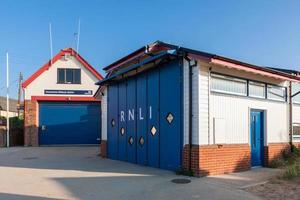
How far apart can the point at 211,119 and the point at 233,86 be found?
5.66 feet

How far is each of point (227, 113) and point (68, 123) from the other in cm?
1863

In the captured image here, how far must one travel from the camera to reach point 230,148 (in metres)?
11.7

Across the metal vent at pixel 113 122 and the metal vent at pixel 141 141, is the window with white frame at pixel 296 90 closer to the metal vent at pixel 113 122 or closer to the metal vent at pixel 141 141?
the metal vent at pixel 141 141

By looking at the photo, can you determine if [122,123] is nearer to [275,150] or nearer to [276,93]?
[275,150]

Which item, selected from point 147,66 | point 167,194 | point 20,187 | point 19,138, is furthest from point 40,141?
point 167,194

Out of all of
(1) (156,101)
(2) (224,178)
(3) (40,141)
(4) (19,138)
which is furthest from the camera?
(4) (19,138)

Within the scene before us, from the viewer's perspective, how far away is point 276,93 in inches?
556

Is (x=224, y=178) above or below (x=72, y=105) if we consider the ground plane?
below

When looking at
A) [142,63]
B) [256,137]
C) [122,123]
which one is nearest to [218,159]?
[256,137]

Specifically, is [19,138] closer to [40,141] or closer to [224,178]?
[40,141]

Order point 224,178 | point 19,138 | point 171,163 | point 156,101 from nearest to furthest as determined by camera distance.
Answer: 1. point 224,178
2. point 171,163
3. point 156,101
4. point 19,138

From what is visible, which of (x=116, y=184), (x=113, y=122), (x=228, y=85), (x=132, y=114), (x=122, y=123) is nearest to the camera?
(x=116, y=184)

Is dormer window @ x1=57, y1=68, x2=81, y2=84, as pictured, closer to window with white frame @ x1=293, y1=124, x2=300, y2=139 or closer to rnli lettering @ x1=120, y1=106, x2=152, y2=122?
rnli lettering @ x1=120, y1=106, x2=152, y2=122

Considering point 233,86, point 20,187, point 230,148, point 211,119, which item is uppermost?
point 233,86
